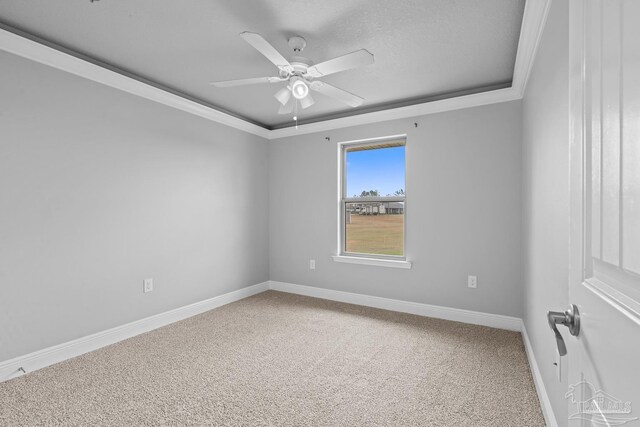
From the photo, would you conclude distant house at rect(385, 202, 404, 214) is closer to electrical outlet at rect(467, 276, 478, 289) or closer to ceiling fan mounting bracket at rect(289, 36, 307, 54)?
electrical outlet at rect(467, 276, 478, 289)

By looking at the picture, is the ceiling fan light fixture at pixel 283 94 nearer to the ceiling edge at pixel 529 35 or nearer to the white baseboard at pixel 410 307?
the ceiling edge at pixel 529 35

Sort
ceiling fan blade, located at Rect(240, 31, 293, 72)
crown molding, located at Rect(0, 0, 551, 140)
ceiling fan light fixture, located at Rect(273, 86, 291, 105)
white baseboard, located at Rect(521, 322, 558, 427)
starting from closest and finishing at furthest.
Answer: white baseboard, located at Rect(521, 322, 558, 427)
ceiling fan blade, located at Rect(240, 31, 293, 72)
crown molding, located at Rect(0, 0, 551, 140)
ceiling fan light fixture, located at Rect(273, 86, 291, 105)

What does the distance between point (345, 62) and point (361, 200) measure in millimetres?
2245

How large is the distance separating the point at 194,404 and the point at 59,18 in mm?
2651

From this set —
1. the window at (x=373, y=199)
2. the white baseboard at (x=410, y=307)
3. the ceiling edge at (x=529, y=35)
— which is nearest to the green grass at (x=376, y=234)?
the window at (x=373, y=199)

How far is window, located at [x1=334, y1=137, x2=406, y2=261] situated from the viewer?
149 inches

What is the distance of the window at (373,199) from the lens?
3781 millimetres

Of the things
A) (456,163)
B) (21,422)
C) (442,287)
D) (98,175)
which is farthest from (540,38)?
(21,422)

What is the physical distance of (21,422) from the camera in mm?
1730

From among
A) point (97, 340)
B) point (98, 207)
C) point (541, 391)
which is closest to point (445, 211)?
point (541, 391)

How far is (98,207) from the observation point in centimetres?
266

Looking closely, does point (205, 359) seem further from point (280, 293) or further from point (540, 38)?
point (540, 38)

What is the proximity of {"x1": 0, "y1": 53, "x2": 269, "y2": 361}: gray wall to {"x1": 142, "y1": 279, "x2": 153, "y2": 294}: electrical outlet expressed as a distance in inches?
1.9

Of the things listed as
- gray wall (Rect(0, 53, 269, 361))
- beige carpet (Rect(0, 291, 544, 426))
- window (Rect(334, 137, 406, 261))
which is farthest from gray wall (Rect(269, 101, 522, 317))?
gray wall (Rect(0, 53, 269, 361))
